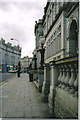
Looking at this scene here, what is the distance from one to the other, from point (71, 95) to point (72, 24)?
1362cm

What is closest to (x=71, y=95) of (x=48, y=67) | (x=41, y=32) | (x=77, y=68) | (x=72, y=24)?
(x=77, y=68)

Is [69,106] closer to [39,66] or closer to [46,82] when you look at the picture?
[46,82]

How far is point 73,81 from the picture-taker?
122 inches

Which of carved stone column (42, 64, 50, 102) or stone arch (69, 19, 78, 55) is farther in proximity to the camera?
stone arch (69, 19, 78, 55)

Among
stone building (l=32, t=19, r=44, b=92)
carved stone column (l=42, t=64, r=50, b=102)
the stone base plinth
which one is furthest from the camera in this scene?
stone building (l=32, t=19, r=44, b=92)

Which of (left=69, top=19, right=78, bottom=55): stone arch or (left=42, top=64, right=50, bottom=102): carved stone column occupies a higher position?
(left=69, top=19, right=78, bottom=55): stone arch

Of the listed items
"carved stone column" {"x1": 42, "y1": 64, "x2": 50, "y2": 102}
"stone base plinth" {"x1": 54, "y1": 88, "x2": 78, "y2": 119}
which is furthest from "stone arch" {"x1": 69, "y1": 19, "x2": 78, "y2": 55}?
"stone base plinth" {"x1": 54, "y1": 88, "x2": 78, "y2": 119}

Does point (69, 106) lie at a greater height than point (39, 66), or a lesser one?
lesser

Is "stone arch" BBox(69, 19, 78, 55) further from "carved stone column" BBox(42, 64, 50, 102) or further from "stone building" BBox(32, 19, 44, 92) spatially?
"carved stone column" BBox(42, 64, 50, 102)

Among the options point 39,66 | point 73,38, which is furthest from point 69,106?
point 73,38

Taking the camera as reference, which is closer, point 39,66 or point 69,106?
point 69,106

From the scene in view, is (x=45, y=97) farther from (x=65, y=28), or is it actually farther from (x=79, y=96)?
(x=65, y=28)

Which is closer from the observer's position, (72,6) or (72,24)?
(72,6)

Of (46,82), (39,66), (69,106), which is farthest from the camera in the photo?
(39,66)
